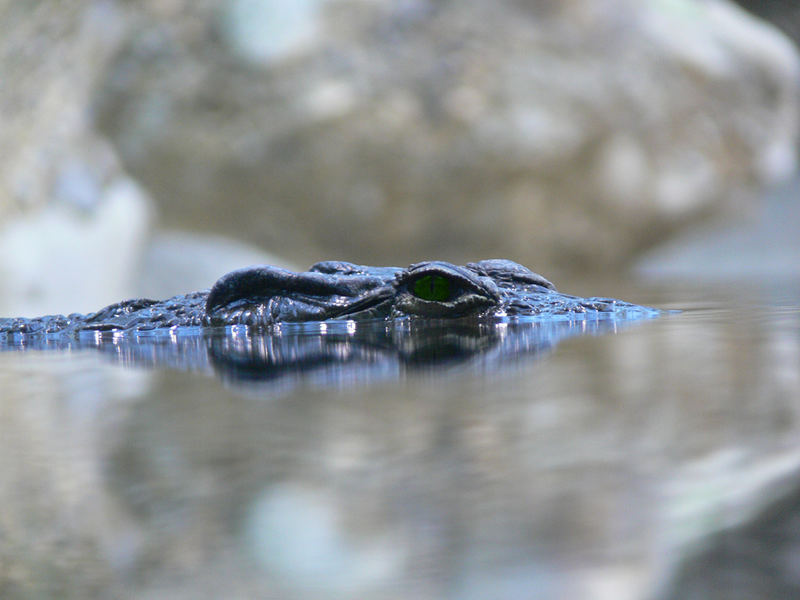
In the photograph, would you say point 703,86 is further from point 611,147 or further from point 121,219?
point 121,219

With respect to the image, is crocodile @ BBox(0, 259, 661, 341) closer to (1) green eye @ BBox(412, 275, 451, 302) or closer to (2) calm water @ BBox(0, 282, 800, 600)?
(1) green eye @ BBox(412, 275, 451, 302)

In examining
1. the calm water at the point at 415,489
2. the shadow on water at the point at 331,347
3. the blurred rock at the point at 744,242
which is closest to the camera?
the calm water at the point at 415,489

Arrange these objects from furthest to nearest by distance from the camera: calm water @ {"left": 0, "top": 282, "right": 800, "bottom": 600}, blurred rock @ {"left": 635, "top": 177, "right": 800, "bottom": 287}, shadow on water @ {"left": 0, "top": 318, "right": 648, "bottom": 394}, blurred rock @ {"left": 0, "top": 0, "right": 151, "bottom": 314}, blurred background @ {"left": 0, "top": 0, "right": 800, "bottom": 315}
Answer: blurred rock @ {"left": 635, "top": 177, "right": 800, "bottom": 287}
blurred background @ {"left": 0, "top": 0, "right": 800, "bottom": 315}
blurred rock @ {"left": 0, "top": 0, "right": 151, "bottom": 314}
shadow on water @ {"left": 0, "top": 318, "right": 648, "bottom": 394}
calm water @ {"left": 0, "top": 282, "right": 800, "bottom": 600}

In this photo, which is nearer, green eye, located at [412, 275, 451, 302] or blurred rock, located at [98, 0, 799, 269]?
green eye, located at [412, 275, 451, 302]

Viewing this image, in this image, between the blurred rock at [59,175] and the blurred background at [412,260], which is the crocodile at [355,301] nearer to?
the blurred background at [412,260]

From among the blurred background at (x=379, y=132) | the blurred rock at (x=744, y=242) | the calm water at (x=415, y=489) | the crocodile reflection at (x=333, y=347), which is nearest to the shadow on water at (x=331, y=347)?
the crocodile reflection at (x=333, y=347)

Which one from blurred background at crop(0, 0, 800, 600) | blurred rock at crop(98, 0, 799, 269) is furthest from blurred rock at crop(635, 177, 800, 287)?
blurred rock at crop(98, 0, 799, 269)
